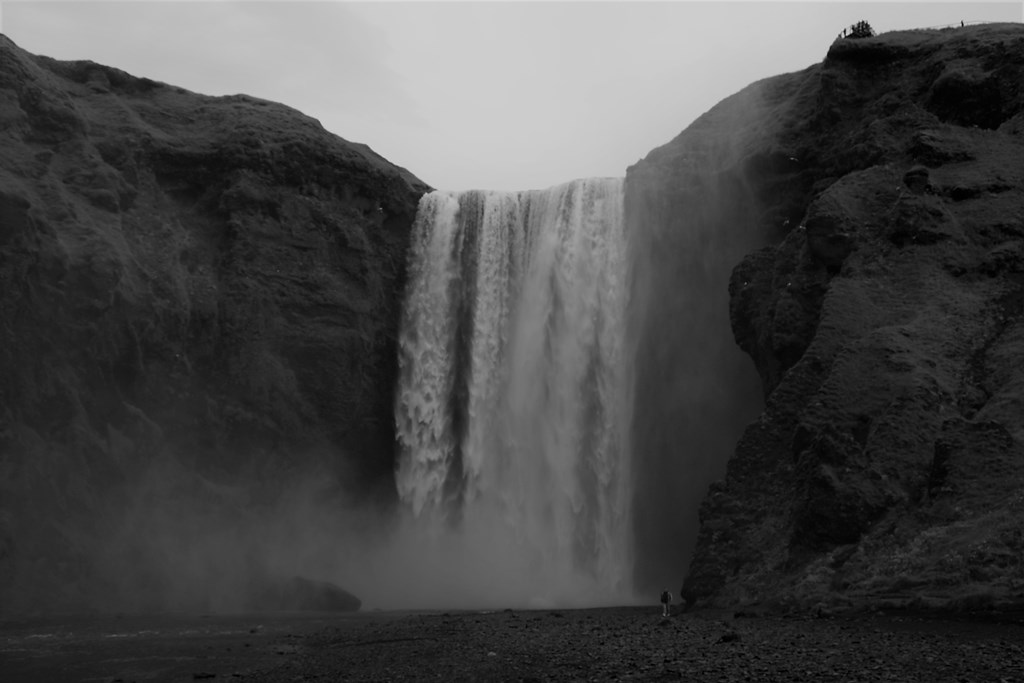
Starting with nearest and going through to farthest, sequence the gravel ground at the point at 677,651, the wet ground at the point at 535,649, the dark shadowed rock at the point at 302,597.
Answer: the gravel ground at the point at 677,651, the wet ground at the point at 535,649, the dark shadowed rock at the point at 302,597

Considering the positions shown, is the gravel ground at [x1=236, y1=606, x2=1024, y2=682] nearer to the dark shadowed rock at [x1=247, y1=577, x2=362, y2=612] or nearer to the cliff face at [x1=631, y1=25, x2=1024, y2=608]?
the cliff face at [x1=631, y1=25, x2=1024, y2=608]

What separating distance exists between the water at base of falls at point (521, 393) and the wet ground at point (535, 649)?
36.2ft

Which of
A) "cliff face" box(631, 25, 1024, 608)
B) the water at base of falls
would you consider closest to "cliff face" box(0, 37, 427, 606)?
the water at base of falls

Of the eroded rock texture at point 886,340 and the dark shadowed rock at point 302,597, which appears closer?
the eroded rock texture at point 886,340

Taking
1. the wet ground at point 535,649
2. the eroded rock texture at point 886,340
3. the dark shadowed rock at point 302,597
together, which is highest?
the eroded rock texture at point 886,340

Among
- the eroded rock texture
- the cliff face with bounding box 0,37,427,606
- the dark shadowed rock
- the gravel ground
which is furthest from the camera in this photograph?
the dark shadowed rock

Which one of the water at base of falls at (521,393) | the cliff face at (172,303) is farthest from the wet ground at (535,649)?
the water at base of falls at (521,393)

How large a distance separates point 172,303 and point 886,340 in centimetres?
2862

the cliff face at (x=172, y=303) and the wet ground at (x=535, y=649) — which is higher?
the cliff face at (x=172, y=303)

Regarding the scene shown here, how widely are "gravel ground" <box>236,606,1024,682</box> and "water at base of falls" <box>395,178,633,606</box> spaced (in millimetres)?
14973

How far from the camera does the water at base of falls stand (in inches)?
1705

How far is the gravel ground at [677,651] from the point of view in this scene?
16.6 metres

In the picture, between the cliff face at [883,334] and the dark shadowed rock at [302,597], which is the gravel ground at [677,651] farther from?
the dark shadowed rock at [302,597]

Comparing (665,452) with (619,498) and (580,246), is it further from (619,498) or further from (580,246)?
(580,246)
